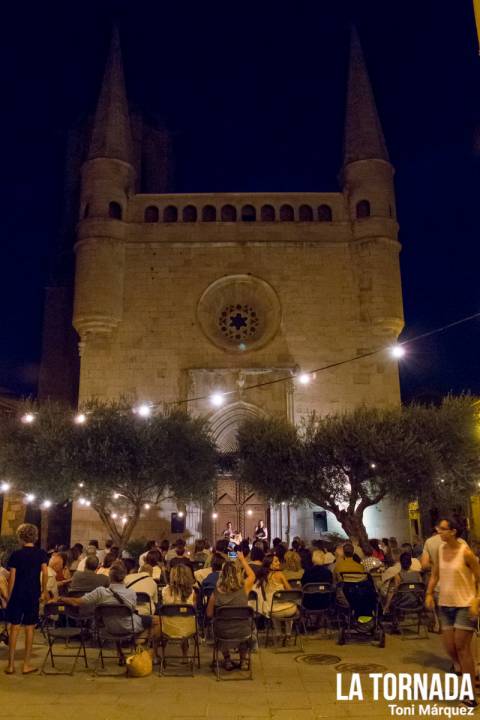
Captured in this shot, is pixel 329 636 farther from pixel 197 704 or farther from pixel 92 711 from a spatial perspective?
pixel 92 711

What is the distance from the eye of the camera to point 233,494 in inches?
843

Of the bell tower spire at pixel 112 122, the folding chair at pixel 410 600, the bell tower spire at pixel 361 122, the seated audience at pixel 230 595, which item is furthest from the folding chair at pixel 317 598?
the bell tower spire at pixel 112 122

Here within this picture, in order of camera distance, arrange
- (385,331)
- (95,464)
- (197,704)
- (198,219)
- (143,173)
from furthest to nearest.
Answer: (143,173)
(198,219)
(385,331)
(95,464)
(197,704)

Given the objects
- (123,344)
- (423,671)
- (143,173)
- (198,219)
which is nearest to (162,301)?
(123,344)

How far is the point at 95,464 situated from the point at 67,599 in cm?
869

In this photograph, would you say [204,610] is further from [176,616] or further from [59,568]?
[59,568]

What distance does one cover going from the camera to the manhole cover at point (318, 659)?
23.9ft

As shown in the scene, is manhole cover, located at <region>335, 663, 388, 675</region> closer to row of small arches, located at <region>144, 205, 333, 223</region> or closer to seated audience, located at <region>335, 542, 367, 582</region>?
seated audience, located at <region>335, 542, 367, 582</region>

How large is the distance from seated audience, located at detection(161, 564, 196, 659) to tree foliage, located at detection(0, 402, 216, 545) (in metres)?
8.74

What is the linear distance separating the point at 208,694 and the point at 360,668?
1988 millimetres

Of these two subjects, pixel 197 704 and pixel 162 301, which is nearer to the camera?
pixel 197 704

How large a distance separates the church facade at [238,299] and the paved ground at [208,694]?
13.0 metres

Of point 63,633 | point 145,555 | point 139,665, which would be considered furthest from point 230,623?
point 145,555

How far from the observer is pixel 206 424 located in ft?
64.4
